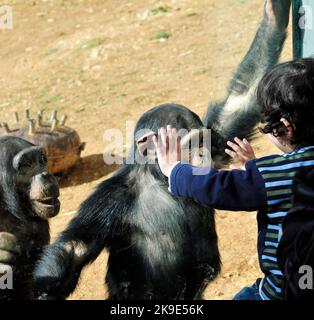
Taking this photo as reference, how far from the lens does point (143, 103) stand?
10391 mm

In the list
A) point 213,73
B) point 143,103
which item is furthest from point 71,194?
point 213,73

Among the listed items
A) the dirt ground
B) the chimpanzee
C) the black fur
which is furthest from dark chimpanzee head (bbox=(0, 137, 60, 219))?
the dirt ground

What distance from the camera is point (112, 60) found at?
39.9 ft

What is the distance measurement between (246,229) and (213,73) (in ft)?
15.0

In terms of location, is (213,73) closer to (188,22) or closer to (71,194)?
(188,22)

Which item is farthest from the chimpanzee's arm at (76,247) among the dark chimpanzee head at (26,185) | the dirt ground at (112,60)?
the dirt ground at (112,60)

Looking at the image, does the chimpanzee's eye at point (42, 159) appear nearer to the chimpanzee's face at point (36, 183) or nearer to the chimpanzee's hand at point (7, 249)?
the chimpanzee's face at point (36, 183)

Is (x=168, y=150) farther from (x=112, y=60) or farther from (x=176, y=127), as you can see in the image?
(x=112, y=60)

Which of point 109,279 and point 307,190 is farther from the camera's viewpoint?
point 109,279

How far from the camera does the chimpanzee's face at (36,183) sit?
419 centimetres

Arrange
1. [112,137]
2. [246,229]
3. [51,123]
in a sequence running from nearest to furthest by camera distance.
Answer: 1. [246,229]
2. [51,123]
3. [112,137]

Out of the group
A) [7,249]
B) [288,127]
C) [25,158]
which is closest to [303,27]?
[288,127]

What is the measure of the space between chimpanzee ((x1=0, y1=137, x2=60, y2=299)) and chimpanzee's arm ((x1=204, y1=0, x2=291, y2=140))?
134 centimetres

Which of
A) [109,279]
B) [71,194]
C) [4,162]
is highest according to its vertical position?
[4,162]
